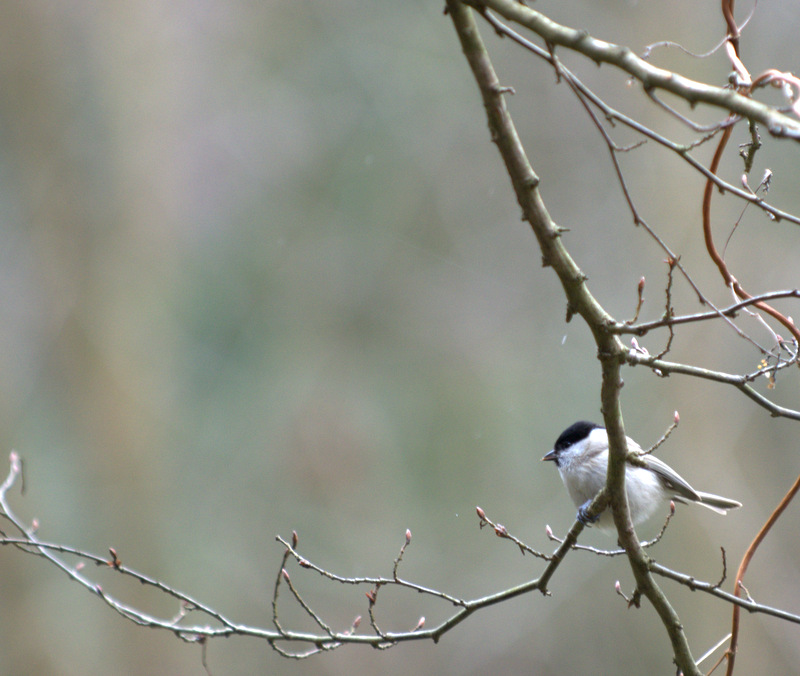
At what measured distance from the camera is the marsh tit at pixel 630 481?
256 cm

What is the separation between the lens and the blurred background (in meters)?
6.25

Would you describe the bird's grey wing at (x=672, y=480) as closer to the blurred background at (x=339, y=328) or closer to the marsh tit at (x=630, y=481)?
the marsh tit at (x=630, y=481)

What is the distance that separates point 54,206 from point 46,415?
1.89 meters

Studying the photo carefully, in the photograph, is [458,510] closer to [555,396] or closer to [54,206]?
[555,396]

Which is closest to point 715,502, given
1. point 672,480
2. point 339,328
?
point 672,480

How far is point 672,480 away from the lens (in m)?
2.56

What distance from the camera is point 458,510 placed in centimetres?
700

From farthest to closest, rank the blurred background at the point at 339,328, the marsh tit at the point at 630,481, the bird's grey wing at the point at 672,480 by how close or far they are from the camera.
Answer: the blurred background at the point at 339,328 < the marsh tit at the point at 630,481 < the bird's grey wing at the point at 672,480

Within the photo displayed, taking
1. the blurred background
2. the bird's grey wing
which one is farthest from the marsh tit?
the blurred background

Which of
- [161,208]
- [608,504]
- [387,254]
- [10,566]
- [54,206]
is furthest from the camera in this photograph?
[387,254]

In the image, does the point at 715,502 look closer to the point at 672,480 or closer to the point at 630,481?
the point at 672,480

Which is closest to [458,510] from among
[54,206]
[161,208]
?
[161,208]

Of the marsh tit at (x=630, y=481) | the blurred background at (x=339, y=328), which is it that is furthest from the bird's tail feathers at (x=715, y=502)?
the blurred background at (x=339, y=328)

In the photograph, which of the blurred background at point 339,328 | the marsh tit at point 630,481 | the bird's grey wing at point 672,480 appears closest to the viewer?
the bird's grey wing at point 672,480
